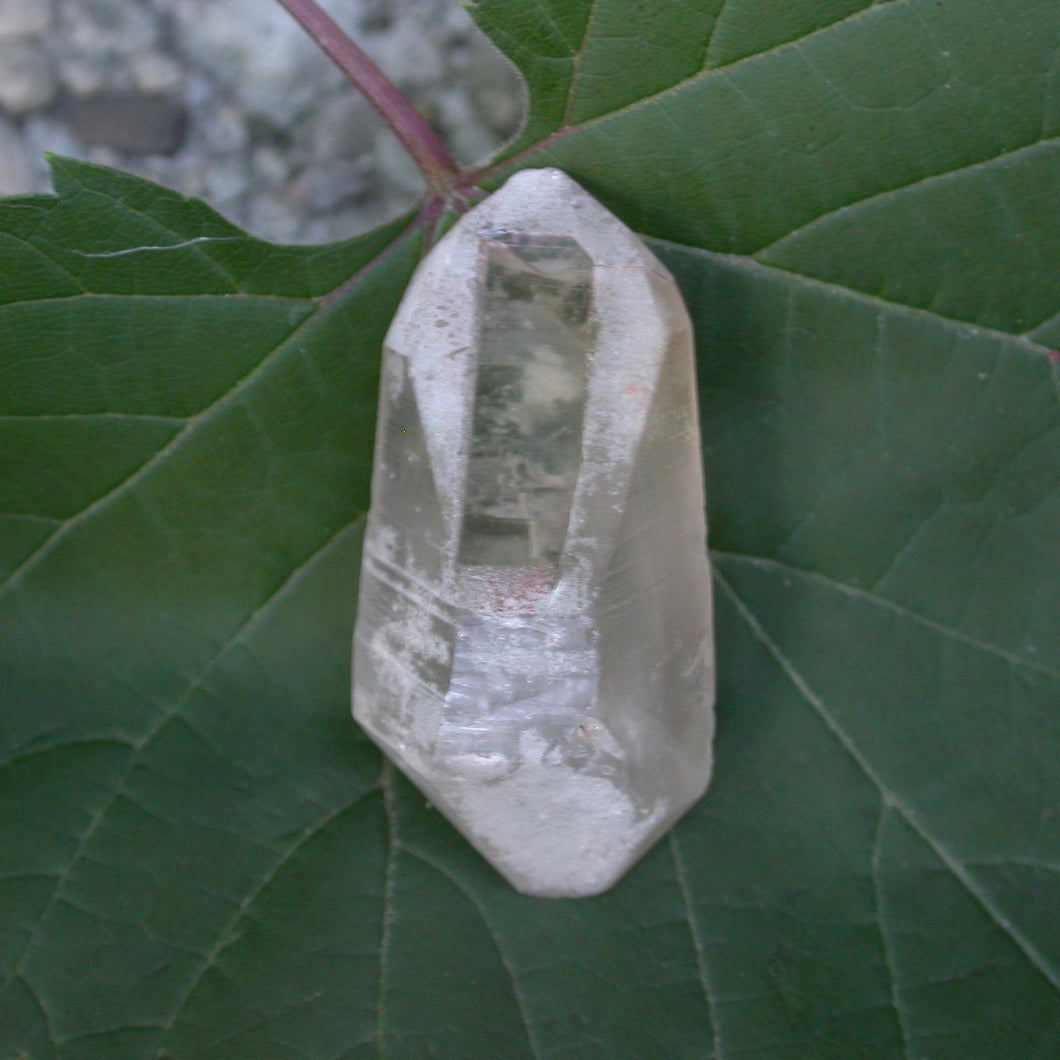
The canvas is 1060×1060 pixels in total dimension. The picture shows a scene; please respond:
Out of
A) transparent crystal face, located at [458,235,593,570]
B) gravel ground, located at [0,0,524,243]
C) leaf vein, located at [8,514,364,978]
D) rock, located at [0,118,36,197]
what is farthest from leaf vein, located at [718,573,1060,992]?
rock, located at [0,118,36,197]

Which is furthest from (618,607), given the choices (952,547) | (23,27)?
(23,27)

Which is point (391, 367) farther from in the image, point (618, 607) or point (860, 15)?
point (860, 15)

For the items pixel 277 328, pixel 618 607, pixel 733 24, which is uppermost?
pixel 733 24

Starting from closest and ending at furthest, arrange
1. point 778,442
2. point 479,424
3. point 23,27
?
point 479,424 → point 778,442 → point 23,27

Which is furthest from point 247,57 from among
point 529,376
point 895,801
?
point 895,801

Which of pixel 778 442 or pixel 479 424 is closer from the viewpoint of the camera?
pixel 479 424

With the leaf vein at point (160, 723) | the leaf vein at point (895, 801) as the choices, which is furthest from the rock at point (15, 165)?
the leaf vein at point (895, 801)

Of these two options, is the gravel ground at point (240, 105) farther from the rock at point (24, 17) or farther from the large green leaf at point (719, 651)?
the large green leaf at point (719, 651)

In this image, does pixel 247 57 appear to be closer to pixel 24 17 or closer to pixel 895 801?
pixel 24 17
